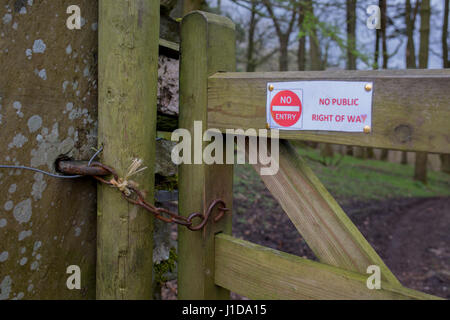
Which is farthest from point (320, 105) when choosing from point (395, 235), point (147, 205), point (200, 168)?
point (395, 235)

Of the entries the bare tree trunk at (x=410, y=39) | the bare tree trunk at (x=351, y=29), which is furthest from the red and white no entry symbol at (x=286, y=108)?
the bare tree trunk at (x=410, y=39)

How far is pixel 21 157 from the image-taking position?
122 cm

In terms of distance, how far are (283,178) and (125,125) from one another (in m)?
0.60

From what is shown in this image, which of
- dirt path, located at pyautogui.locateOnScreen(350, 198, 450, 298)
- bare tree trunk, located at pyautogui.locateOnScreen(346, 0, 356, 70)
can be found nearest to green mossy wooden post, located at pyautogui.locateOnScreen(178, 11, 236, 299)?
dirt path, located at pyautogui.locateOnScreen(350, 198, 450, 298)

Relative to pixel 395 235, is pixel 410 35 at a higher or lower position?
higher

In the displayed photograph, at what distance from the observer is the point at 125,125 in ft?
4.30

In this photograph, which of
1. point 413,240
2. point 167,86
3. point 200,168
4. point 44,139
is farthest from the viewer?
point 413,240

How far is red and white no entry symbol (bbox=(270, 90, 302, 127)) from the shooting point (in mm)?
1179

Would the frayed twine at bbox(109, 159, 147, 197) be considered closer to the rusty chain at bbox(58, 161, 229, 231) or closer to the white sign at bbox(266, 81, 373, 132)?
the rusty chain at bbox(58, 161, 229, 231)

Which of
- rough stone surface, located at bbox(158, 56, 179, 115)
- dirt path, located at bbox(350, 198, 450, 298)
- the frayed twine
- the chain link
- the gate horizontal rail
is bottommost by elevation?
dirt path, located at bbox(350, 198, 450, 298)

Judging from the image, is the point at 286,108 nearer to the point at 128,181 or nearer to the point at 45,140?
the point at 128,181

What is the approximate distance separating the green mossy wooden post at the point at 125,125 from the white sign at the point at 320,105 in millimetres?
472

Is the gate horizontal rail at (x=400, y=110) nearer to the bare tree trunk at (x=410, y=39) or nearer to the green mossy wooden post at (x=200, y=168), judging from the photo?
the green mossy wooden post at (x=200, y=168)
